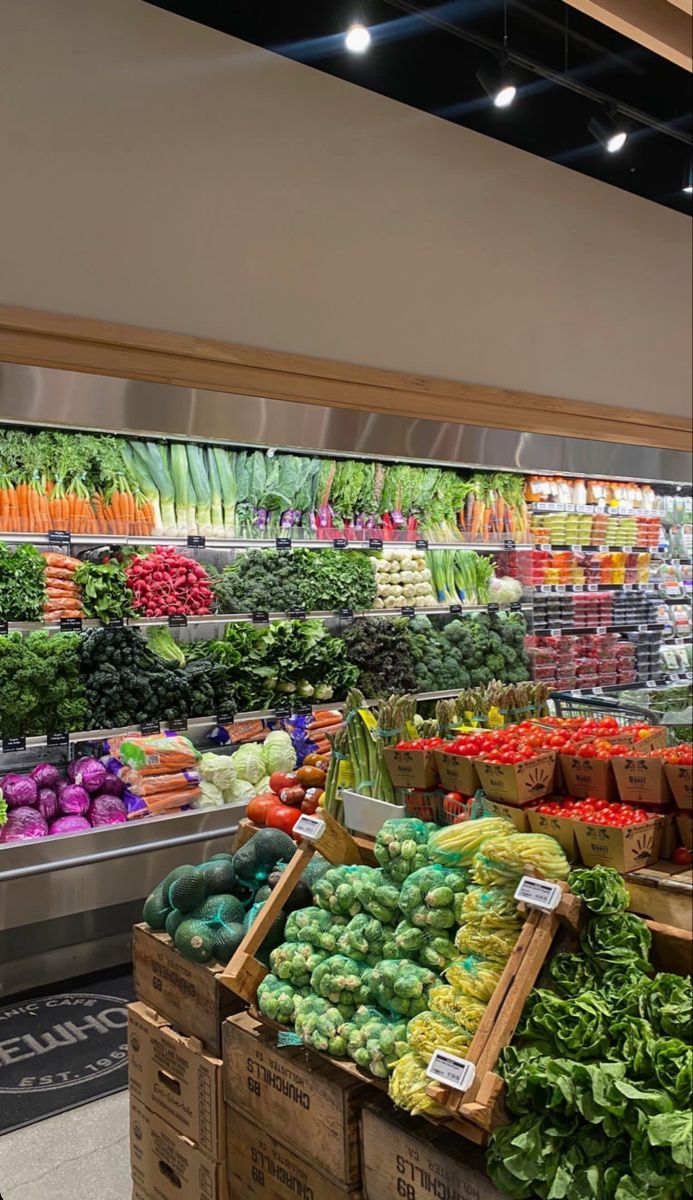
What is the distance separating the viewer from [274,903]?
2621 millimetres

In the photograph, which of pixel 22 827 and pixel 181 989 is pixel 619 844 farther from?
pixel 22 827

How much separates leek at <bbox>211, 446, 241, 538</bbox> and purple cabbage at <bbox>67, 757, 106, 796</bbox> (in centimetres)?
149

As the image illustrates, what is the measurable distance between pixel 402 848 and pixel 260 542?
3.16 metres

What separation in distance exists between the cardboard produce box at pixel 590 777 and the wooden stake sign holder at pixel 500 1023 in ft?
1.38

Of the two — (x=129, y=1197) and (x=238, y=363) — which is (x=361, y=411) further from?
(x=129, y=1197)

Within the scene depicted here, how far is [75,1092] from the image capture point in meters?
3.38

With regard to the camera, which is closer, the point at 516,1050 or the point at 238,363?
the point at 516,1050

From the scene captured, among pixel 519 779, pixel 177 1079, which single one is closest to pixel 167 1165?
pixel 177 1079

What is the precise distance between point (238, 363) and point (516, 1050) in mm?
3340

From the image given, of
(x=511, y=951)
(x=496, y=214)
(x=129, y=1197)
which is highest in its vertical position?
(x=496, y=214)

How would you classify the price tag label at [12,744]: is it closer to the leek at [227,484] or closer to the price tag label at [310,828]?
the leek at [227,484]

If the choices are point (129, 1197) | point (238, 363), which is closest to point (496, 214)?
point (238, 363)

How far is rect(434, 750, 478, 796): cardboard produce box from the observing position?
2625 millimetres

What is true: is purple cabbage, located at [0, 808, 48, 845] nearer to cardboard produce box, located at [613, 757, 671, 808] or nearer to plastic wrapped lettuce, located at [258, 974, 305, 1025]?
plastic wrapped lettuce, located at [258, 974, 305, 1025]
